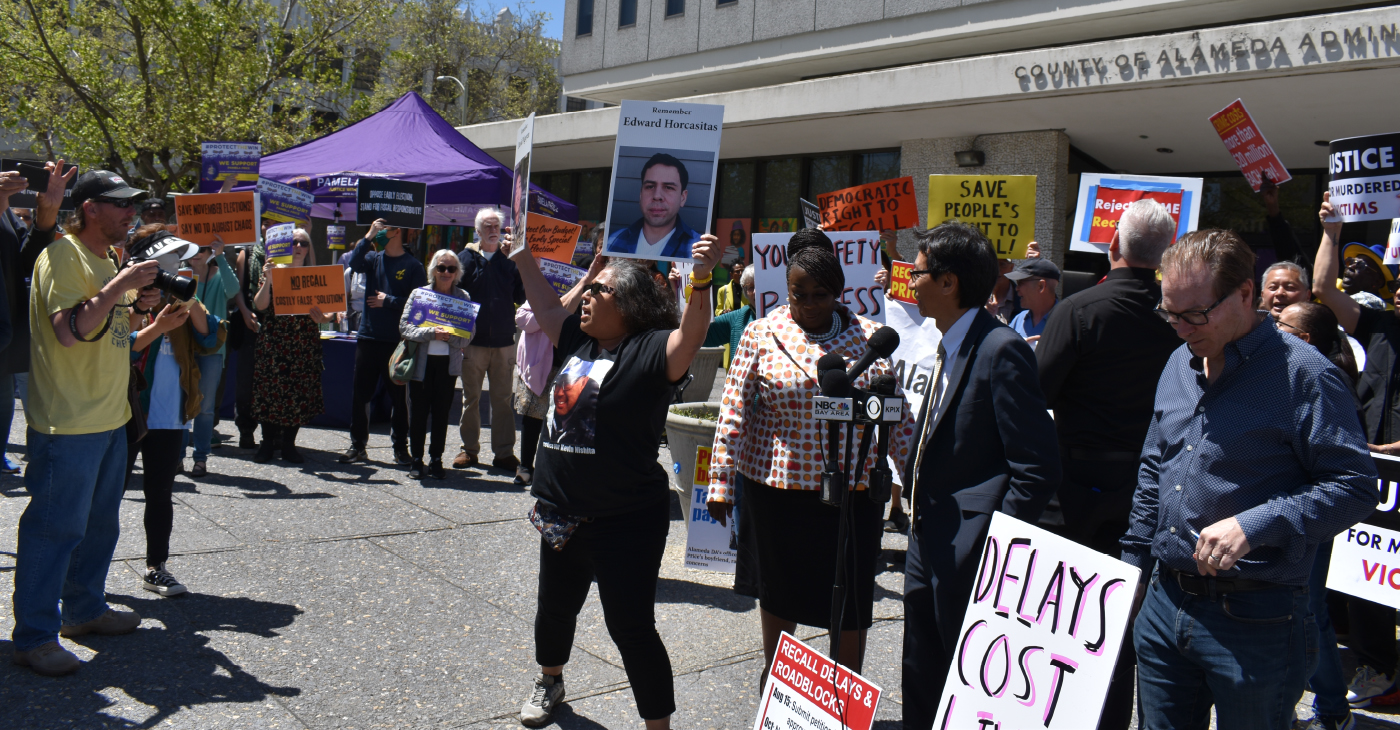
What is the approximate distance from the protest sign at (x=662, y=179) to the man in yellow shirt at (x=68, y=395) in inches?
76.6

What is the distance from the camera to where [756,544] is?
4012mm

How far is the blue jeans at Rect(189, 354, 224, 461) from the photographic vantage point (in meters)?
7.78

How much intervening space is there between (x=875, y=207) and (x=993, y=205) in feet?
2.65

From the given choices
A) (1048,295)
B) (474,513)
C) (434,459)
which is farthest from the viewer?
(434,459)

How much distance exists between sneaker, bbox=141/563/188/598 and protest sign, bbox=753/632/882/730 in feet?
10.8

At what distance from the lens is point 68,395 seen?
13.4 ft

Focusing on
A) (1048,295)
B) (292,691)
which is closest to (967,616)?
(292,691)

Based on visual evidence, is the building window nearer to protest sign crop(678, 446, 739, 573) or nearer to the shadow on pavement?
protest sign crop(678, 446, 739, 573)

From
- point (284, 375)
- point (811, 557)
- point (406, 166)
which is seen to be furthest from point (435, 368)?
point (406, 166)

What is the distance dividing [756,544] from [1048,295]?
3171 mm

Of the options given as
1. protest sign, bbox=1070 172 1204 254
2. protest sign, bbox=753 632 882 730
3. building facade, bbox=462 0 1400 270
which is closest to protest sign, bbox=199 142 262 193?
protest sign, bbox=1070 172 1204 254

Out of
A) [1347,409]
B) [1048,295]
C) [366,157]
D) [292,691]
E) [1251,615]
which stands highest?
[366,157]

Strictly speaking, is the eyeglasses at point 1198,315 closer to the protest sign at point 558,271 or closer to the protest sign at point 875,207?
the protest sign at point 875,207

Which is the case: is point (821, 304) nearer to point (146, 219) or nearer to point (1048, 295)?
point (1048, 295)
